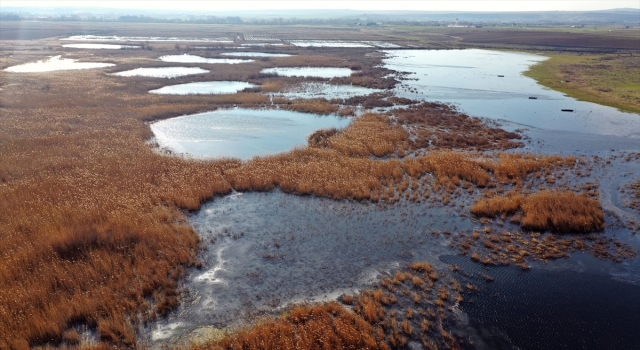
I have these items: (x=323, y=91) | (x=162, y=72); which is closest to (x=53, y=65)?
(x=162, y=72)

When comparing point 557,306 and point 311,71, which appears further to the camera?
point 311,71

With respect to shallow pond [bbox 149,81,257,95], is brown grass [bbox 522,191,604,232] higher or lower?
lower

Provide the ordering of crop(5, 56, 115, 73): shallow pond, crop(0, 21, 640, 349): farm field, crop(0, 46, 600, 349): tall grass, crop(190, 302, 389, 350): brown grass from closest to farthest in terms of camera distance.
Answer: crop(190, 302, 389, 350): brown grass
crop(0, 21, 640, 349): farm field
crop(0, 46, 600, 349): tall grass
crop(5, 56, 115, 73): shallow pond

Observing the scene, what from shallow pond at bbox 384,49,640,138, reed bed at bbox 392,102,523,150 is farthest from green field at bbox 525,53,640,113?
reed bed at bbox 392,102,523,150

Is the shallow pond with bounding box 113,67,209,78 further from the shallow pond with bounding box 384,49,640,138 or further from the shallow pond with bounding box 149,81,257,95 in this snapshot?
the shallow pond with bounding box 384,49,640,138

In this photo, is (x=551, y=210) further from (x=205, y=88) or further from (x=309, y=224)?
(x=205, y=88)

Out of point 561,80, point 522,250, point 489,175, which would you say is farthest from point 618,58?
point 522,250

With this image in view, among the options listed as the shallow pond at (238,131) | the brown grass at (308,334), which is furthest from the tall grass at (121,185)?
the shallow pond at (238,131)
